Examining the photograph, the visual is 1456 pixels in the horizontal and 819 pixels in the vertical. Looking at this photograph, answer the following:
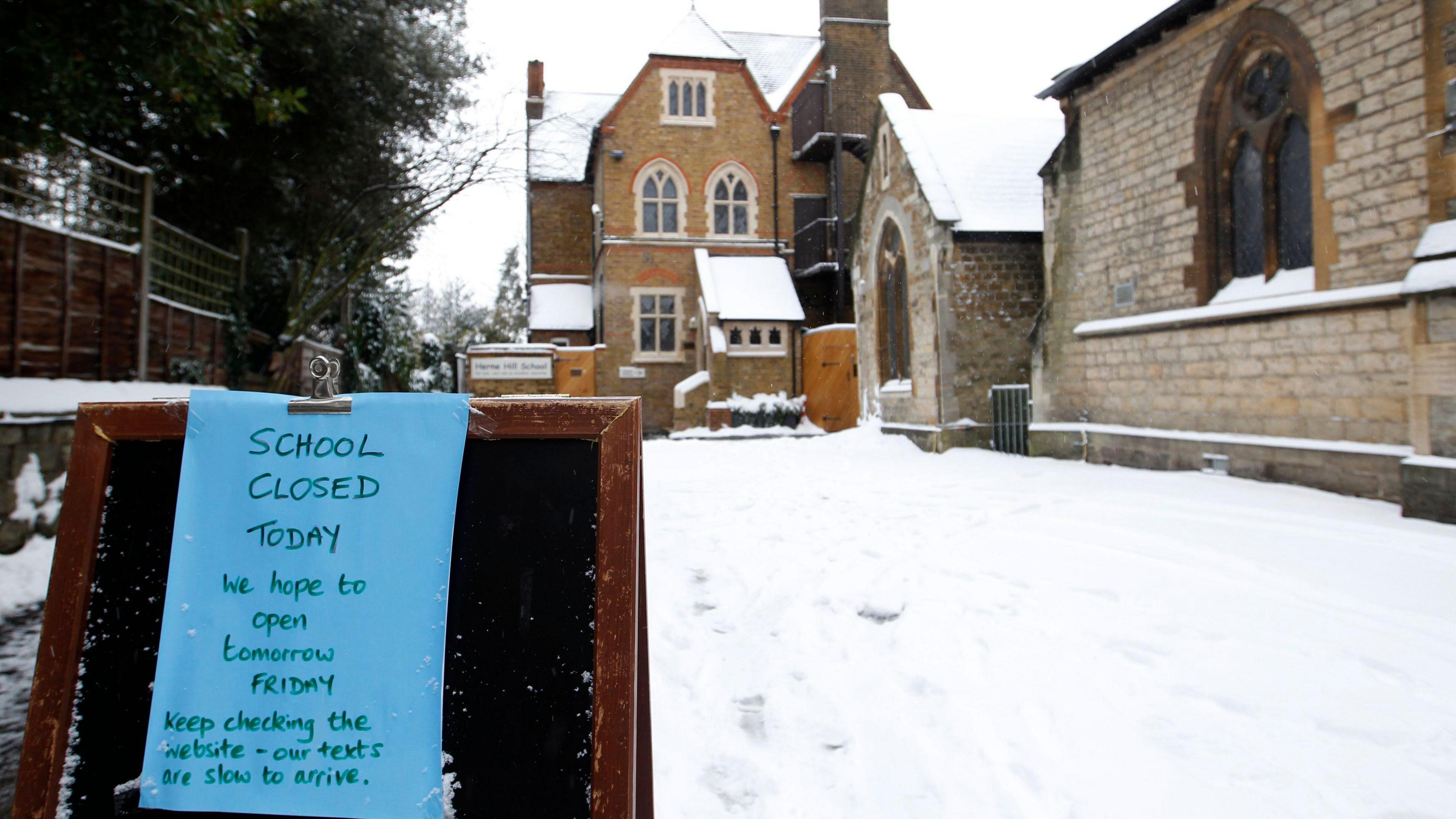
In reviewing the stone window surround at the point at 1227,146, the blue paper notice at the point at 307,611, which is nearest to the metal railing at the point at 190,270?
the blue paper notice at the point at 307,611

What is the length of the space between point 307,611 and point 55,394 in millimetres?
7425

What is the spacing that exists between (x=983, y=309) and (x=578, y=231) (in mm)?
19302

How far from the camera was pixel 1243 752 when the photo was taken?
108 inches

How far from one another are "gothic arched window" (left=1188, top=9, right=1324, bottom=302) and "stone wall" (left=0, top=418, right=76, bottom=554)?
11348mm

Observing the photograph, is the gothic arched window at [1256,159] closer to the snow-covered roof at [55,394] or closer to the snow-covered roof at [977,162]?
the snow-covered roof at [977,162]

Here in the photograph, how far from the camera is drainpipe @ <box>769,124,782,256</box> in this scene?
25047 mm

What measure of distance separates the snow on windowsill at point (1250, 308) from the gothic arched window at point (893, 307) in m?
4.43

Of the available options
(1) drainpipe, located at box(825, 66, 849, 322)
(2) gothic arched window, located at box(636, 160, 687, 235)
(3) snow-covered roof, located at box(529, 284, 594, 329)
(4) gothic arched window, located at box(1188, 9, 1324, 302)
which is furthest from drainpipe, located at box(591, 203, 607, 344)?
(4) gothic arched window, located at box(1188, 9, 1324, 302)

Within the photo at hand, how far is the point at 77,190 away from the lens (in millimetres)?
7859

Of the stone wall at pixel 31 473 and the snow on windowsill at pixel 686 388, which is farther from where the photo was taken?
the snow on windowsill at pixel 686 388

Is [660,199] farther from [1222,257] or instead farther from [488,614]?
[488,614]

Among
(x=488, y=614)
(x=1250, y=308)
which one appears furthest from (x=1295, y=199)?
(x=488, y=614)

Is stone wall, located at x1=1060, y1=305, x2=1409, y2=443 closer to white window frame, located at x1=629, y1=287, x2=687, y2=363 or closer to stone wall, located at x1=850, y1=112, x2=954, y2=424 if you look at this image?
stone wall, located at x1=850, y1=112, x2=954, y2=424

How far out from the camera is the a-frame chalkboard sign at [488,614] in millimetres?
1634
